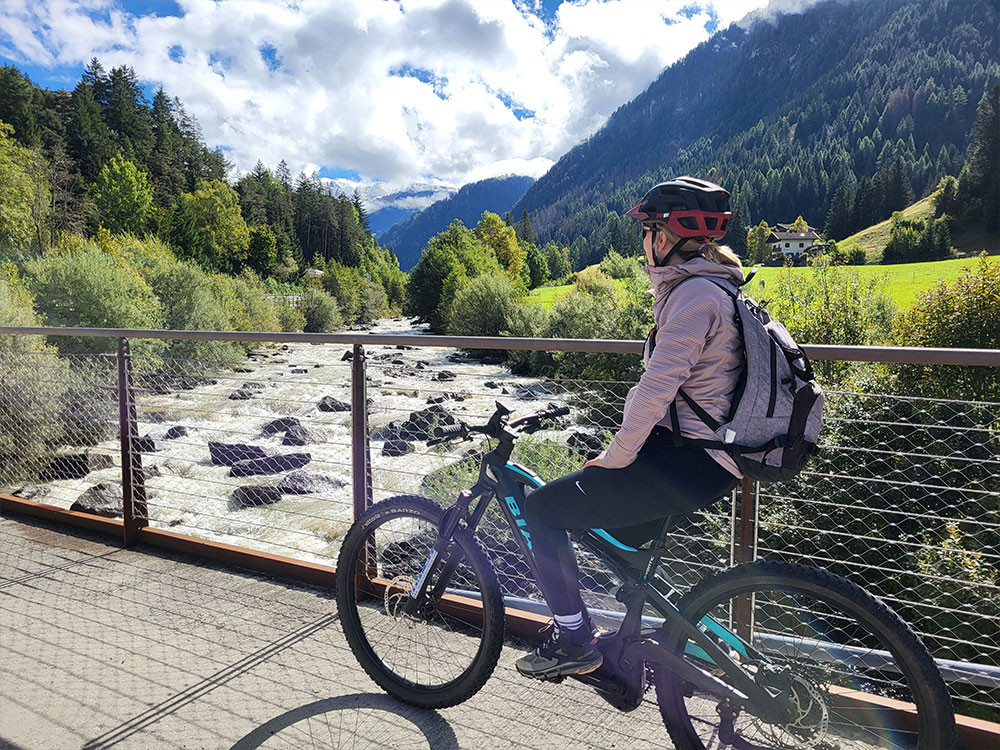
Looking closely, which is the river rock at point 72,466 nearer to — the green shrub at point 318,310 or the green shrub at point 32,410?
the green shrub at point 32,410

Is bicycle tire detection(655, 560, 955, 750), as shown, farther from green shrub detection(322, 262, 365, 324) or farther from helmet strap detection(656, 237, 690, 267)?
green shrub detection(322, 262, 365, 324)

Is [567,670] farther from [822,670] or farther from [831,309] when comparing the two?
[831,309]

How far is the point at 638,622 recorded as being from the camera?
2213 millimetres

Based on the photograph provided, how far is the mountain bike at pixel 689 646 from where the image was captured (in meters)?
1.99

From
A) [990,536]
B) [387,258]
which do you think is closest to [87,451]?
[990,536]

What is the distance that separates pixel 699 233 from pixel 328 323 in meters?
55.3

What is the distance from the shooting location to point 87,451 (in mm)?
11422

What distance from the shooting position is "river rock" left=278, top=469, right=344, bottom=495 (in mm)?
11469

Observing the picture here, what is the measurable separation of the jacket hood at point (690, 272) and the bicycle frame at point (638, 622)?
0.80 metres

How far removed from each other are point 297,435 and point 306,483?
3.22 metres

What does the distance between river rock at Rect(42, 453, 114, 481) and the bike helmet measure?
447 inches

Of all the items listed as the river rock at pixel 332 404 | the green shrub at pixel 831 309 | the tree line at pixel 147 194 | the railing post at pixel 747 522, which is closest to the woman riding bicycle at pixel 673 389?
the railing post at pixel 747 522

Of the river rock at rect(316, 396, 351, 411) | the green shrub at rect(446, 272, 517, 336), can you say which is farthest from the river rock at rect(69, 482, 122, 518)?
the green shrub at rect(446, 272, 517, 336)

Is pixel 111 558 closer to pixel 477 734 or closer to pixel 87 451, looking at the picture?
pixel 477 734
